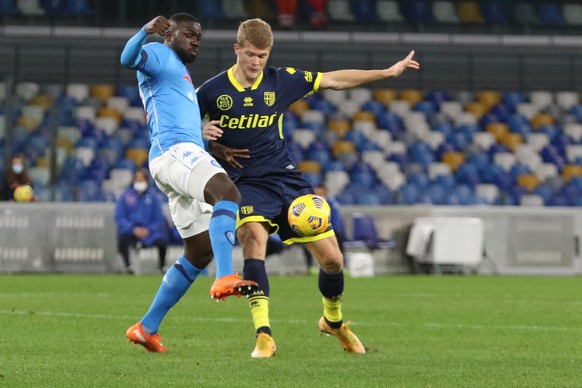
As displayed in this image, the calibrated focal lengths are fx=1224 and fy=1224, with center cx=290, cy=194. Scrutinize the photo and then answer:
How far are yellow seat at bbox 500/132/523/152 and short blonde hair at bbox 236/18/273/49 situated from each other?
884 inches

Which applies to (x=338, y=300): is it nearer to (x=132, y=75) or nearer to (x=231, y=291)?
(x=231, y=291)

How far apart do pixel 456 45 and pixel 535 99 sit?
2958 millimetres

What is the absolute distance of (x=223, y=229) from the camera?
21.8ft

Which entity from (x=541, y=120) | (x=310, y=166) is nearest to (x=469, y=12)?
(x=541, y=120)

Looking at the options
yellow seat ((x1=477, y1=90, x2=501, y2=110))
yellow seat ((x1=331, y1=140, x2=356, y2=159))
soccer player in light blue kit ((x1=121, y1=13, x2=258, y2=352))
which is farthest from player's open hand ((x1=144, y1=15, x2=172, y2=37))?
yellow seat ((x1=477, y1=90, x2=501, y2=110))

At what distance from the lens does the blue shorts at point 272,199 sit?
750cm

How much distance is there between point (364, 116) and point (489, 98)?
3597 millimetres

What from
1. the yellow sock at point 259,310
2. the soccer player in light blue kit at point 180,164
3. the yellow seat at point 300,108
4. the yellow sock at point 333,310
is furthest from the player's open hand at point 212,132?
the yellow seat at point 300,108

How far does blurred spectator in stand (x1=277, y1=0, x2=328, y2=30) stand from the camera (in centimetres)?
2855

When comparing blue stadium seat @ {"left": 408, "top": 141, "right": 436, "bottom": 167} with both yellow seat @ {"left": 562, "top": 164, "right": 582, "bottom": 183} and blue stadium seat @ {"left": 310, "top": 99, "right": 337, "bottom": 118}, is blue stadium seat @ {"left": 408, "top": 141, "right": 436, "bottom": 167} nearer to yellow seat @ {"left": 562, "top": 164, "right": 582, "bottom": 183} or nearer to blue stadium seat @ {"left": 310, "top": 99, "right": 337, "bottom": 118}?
blue stadium seat @ {"left": 310, "top": 99, "right": 337, "bottom": 118}

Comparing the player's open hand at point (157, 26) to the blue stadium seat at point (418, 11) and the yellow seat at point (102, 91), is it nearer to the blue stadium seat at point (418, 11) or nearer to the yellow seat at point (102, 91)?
the yellow seat at point (102, 91)

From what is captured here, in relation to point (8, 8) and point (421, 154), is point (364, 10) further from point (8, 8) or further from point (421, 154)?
point (8, 8)

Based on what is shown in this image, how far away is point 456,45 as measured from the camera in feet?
95.8

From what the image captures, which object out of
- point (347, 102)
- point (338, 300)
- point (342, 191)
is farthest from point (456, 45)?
point (338, 300)
